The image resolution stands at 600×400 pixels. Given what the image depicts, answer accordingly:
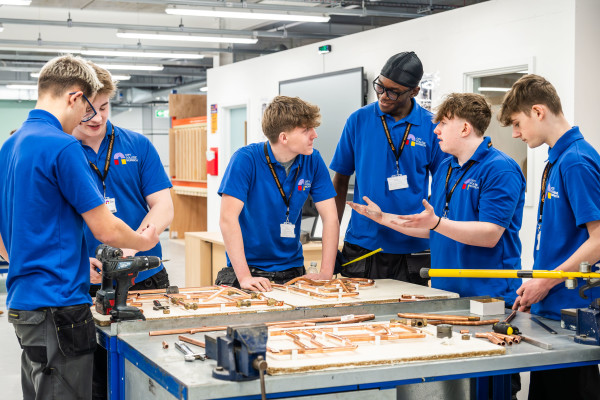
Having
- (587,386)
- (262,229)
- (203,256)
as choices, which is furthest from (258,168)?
(203,256)

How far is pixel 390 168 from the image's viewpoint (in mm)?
3213

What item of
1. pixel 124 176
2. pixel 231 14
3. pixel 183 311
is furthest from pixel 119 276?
pixel 231 14

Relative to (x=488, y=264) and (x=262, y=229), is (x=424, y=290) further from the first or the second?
(x=262, y=229)

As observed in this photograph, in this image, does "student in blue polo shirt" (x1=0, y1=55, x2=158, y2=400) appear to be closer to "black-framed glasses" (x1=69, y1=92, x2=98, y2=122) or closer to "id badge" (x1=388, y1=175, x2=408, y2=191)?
"black-framed glasses" (x1=69, y1=92, x2=98, y2=122)

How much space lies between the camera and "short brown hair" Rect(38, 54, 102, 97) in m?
2.11

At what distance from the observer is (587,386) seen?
2260 millimetres

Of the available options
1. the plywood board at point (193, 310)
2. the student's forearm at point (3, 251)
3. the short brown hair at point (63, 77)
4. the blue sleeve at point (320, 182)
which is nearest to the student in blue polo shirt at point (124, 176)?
the plywood board at point (193, 310)

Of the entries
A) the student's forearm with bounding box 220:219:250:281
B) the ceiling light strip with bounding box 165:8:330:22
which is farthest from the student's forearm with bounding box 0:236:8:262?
the ceiling light strip with bounding box 165:8:330:22

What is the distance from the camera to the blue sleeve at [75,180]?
1.97 metres

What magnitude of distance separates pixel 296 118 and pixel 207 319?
1.03 metres

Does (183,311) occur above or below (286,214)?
below

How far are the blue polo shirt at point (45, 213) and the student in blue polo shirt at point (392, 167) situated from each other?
1.53 metres

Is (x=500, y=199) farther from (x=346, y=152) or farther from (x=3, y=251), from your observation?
(x=3, y=251)

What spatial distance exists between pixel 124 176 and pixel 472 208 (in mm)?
1395
